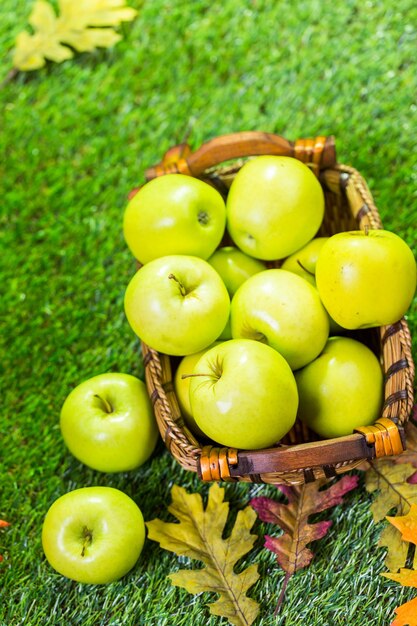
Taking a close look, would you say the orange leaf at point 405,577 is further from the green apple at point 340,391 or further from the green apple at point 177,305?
the green apple at point 177,305

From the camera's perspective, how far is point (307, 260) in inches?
57.3

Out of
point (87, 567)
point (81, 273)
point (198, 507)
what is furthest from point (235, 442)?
point (81, 273)

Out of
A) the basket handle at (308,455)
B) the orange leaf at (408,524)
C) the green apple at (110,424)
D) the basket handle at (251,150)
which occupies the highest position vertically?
the basket handle at (251,150)

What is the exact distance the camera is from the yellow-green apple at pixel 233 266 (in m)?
1.48

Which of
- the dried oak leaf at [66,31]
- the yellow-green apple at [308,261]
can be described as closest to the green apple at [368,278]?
the yellow-green apple at [308,261]

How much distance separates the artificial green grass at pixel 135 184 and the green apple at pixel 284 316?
12.5 inches

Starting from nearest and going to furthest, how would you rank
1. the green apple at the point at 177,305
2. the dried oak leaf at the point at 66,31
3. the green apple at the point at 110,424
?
1. the green apple at the point at 177,305
2. the green apple at the point at 110,424
3. the dried oak leaf at the point at 66,31

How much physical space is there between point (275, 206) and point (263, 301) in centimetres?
20

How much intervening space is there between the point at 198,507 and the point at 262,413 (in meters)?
0.30

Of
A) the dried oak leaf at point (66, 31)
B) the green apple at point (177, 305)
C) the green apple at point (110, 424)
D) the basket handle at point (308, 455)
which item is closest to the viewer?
the basket handle at point (308, 455)

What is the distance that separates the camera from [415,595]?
130cm

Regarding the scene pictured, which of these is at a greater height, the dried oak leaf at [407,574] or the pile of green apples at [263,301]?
the pile of green apples at [263,301]

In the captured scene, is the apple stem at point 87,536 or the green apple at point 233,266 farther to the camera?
the green apple at point 233,266

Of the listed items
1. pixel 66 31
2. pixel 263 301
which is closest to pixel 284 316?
pixel 263 301
